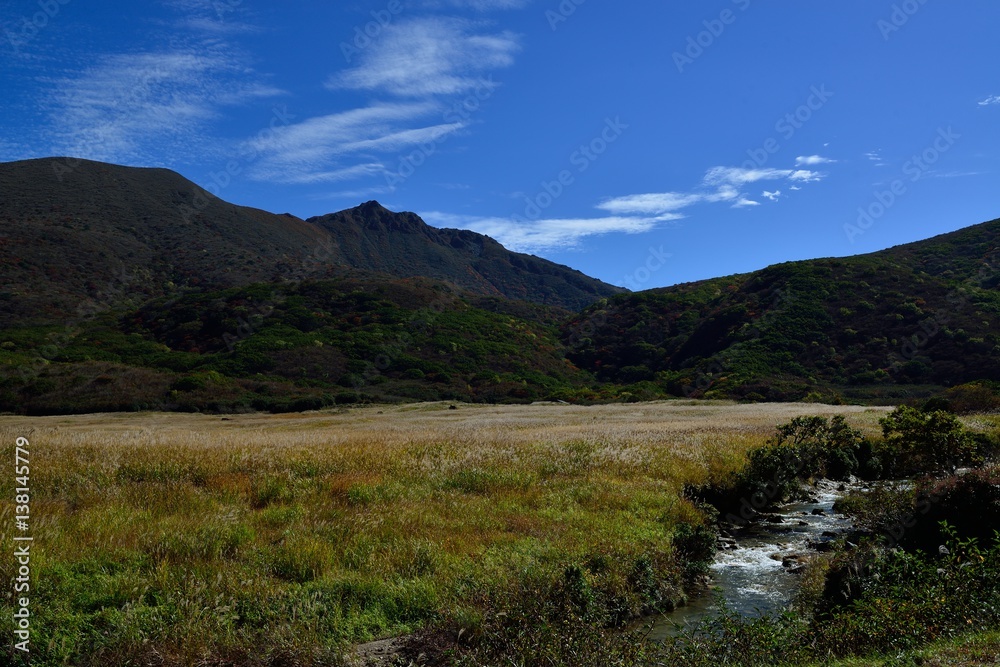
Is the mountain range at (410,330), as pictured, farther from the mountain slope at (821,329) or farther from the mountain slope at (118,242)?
the mountain slope at (118,242)

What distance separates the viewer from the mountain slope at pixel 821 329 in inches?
2591

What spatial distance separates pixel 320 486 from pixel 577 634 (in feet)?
24.0

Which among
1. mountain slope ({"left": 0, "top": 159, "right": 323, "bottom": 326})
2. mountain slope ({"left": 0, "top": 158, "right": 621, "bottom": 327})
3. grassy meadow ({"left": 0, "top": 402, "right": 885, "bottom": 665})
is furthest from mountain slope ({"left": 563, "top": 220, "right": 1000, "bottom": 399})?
mountain slope ({"left": 0, "top": 159, "right": 323, "bottom": 326})

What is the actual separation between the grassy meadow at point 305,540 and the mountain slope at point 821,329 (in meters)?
54.1

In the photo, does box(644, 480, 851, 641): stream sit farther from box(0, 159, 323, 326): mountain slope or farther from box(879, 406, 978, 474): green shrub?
box(0, 159, 323, 326): mountain slope

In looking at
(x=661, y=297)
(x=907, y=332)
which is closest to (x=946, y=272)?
(x=907, y=332)

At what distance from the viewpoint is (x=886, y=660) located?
5.81 meters

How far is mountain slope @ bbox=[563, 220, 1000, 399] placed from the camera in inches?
2591

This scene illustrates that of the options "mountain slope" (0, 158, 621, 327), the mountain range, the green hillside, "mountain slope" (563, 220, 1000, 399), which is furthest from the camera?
"mountain slope" (0, 158, 621, 327)

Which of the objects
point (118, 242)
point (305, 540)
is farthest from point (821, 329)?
point (118, 242)

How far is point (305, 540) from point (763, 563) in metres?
9.34

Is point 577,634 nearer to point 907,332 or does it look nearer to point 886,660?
point 886,660

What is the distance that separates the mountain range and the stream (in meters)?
46.2

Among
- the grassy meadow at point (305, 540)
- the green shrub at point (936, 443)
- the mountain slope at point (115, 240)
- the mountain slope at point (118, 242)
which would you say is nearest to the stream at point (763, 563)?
the grassy meadow at point (305, 540)
